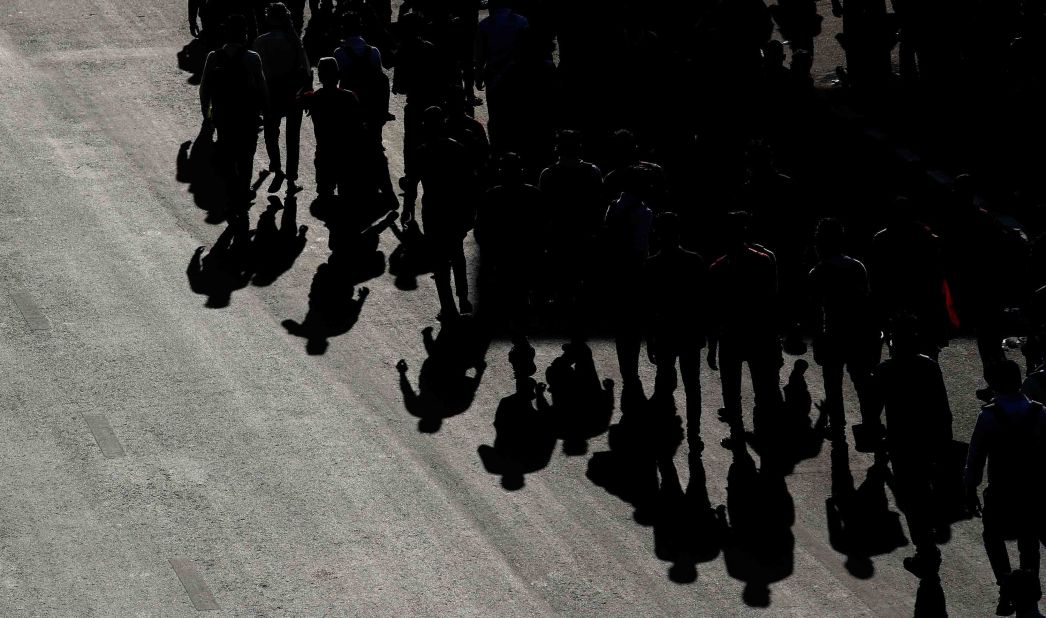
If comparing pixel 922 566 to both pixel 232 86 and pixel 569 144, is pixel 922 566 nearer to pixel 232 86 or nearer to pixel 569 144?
pixel 569 144

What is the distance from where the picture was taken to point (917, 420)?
1226 cm

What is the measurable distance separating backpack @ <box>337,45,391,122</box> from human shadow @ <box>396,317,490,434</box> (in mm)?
3146

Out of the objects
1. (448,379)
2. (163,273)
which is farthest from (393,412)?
(163,273)

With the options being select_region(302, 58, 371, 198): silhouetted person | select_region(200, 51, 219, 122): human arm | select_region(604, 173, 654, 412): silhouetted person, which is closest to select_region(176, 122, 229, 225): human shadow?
select_region(200, 51, 219, 122): human arm

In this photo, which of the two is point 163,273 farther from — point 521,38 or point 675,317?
point 675,317

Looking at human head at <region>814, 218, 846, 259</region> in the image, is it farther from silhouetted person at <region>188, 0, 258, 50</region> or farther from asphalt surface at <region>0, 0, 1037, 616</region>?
silhouetted person at <region>188, 0, 258, 50</region>

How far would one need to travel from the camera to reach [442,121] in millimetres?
15992

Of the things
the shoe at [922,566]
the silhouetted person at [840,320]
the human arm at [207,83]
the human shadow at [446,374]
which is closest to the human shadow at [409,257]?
the human shadow at [446,374]

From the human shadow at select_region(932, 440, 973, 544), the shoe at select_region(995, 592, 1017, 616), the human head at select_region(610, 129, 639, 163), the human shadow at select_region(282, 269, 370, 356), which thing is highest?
the human head at select_region(610, 129, 639, 163)

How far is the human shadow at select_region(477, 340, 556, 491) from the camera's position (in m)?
14.2

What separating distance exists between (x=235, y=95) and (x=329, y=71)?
4.09 ft

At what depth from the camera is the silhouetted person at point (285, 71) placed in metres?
18.8

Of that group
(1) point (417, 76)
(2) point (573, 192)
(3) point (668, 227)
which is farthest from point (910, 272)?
(1) point (417, 76)

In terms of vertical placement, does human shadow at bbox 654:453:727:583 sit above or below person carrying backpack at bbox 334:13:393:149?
below
